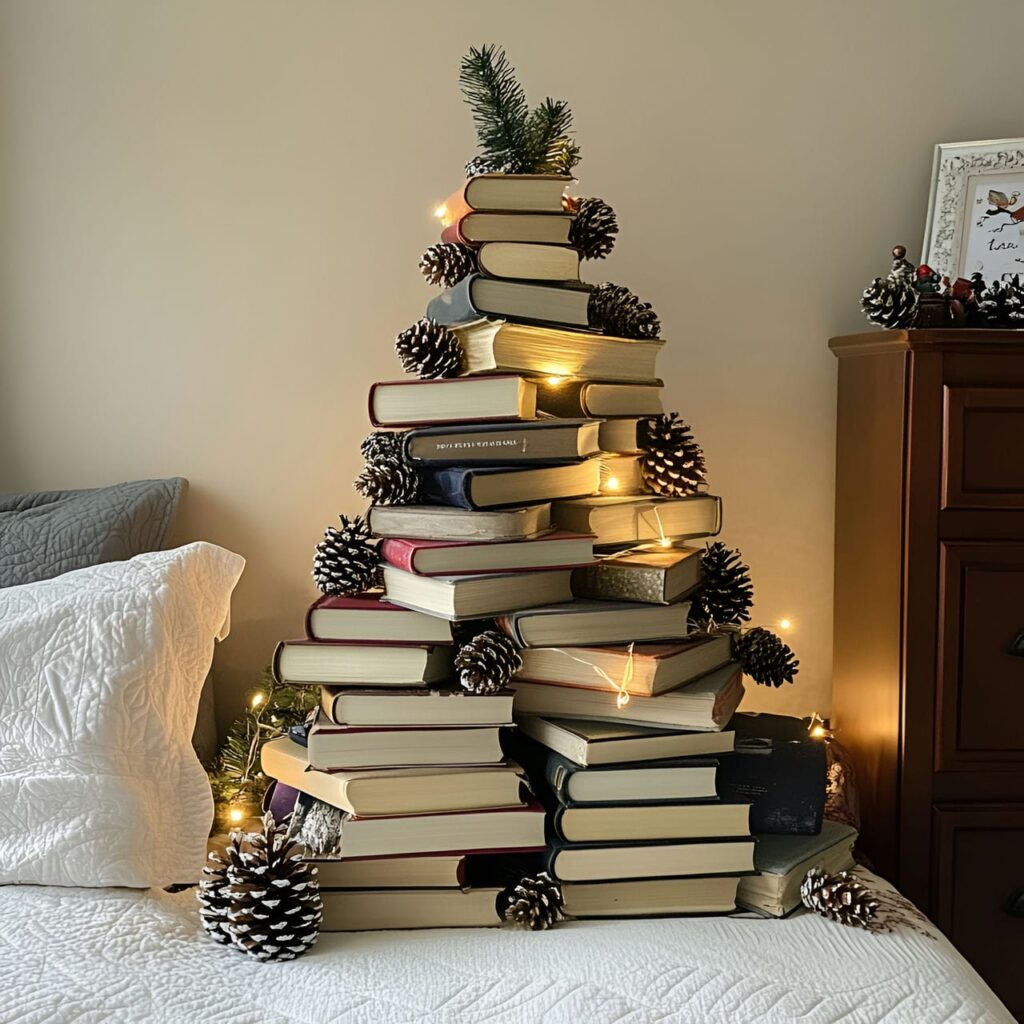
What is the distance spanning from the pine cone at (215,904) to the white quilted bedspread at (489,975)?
17 millimetres

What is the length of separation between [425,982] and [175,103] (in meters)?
1.40

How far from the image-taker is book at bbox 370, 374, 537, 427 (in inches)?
51.8

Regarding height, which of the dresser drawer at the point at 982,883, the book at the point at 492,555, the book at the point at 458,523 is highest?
the book at the point at 458,523

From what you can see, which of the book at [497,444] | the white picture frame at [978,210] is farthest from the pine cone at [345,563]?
the white picture frame at [978,210]

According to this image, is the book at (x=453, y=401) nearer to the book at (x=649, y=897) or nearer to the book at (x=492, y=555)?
the book at (x=492, y=555)

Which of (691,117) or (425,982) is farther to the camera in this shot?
(691,117)

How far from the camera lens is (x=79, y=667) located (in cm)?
139

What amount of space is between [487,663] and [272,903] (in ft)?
1.09

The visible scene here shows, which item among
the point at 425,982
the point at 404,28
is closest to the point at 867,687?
the point at 425,982

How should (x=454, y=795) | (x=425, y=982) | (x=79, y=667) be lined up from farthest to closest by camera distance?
(x=79, y=667) < (x=454, y=795) < (x=425, y=982)

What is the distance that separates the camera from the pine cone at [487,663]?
1.25 meters

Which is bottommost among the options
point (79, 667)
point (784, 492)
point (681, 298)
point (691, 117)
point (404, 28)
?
point (79, 667)

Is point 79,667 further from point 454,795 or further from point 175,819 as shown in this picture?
point 454,795

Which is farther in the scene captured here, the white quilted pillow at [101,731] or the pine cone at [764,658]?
the pine cone at [764,658]
